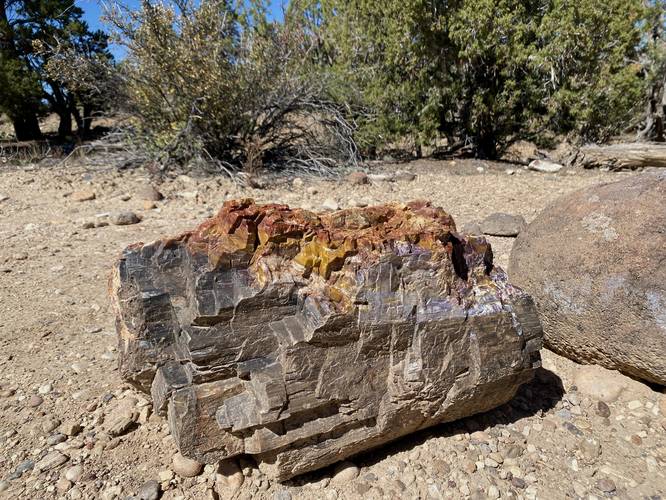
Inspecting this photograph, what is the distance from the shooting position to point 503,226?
499 centimetres

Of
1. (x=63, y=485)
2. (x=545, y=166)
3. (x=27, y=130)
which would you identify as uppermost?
(x=27, y=130)

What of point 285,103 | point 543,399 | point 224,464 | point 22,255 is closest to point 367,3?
point 285,103

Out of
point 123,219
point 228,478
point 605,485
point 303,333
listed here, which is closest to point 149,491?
point 228,478

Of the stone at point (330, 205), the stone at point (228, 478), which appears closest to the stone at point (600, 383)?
the stone at point (228, 478)

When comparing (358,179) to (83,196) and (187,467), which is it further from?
(187,467)

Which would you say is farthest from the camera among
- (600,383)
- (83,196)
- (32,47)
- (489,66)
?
(32,47)

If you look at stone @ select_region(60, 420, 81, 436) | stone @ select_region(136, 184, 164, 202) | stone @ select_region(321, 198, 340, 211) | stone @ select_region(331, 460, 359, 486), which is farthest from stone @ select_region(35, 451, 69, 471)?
stone @ select_region(136, 184, 164, 202)

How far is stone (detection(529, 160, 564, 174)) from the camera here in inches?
334

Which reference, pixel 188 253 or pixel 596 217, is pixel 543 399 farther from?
pixel 188 253

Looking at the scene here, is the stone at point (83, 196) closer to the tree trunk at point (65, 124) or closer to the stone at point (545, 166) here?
the tree trunk at point (65, 124)

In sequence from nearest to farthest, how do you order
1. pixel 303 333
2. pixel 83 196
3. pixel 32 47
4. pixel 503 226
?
pixel 303 333 < pixel 503 226 < pixel 83 196 < pixel 32 47

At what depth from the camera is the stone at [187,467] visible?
2207 millimetres

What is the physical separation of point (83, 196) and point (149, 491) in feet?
16.7

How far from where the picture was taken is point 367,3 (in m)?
8.45
